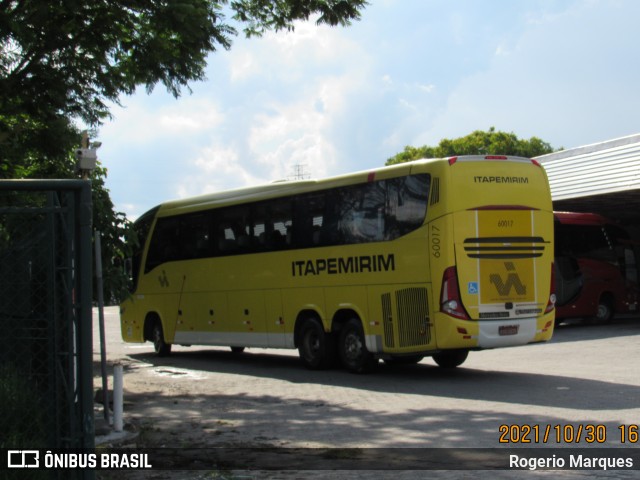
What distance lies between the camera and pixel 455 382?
48.0 ft

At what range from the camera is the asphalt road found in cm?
933

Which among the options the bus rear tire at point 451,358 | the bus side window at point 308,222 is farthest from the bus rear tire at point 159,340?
the bus rear tire at point 451,358

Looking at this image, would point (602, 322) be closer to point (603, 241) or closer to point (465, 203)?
point (603, 241)

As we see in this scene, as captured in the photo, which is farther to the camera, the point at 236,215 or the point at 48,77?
the point at 236,215

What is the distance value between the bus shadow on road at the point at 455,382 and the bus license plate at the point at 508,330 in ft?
2.65

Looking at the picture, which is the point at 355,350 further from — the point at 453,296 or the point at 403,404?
the point at 403,404

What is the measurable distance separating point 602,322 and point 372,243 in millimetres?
16539

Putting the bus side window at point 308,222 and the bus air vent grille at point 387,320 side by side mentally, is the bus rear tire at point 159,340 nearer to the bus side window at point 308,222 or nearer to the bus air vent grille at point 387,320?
the bus side window at point 308,222

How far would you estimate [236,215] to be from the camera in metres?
18.7

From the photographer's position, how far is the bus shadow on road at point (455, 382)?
1211 cm

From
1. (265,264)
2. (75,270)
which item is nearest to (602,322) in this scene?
(265,264)

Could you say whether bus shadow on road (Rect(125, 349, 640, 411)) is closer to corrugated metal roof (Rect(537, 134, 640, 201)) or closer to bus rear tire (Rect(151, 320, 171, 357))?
bus rear tire (Rect(151, 320, 171, 357))

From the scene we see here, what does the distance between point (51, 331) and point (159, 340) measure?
1604 cm

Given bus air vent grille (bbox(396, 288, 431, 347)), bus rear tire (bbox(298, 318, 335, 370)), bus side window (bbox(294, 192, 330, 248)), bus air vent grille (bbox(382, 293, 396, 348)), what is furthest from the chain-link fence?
bus rear tire (bbox(298, 318, 335, 370))
